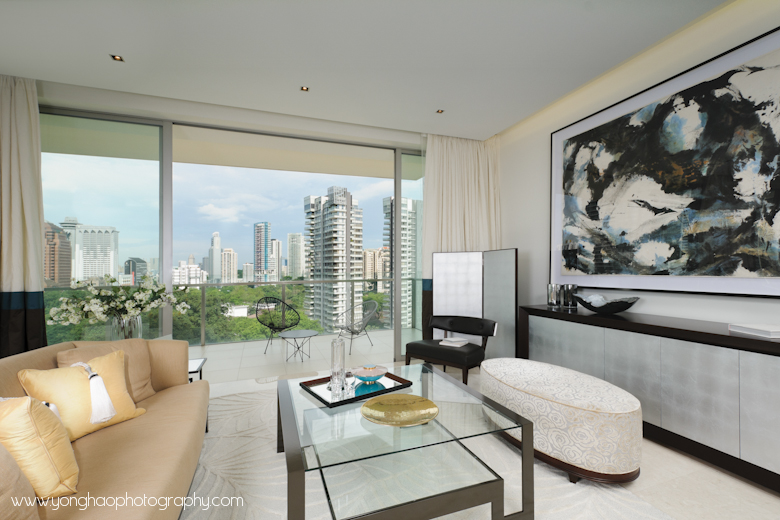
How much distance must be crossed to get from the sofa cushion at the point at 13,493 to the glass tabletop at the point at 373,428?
0.78m

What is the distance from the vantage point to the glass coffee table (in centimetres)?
139

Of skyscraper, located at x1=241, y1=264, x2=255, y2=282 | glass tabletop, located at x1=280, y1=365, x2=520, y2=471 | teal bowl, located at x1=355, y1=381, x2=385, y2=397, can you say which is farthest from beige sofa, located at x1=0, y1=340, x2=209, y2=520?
skyscraper, located at x1=241, y1=264, x2=255, y2=282

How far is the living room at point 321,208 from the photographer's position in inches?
73.6

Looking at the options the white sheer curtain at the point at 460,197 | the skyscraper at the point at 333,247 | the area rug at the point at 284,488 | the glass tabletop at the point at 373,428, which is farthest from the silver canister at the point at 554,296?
the skyscraper at the point at 333,247

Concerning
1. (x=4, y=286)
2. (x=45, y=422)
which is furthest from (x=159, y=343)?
(x=4, y=286)

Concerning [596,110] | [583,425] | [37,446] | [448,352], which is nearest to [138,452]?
[37,446]

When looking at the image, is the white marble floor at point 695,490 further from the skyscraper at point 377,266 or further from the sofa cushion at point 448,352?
the skyscraper at point 377,266

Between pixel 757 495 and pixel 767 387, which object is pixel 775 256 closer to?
pixel 767 387

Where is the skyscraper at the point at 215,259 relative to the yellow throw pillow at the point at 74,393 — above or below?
above

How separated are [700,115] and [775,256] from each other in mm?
1036

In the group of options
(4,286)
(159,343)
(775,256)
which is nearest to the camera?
(775,256)

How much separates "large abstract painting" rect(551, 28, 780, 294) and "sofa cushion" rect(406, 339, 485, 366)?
1.22 meters

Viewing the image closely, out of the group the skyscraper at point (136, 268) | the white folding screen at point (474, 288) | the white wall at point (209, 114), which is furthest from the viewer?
the white folding screen at point (474, 288)

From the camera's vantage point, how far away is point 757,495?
1808mm
